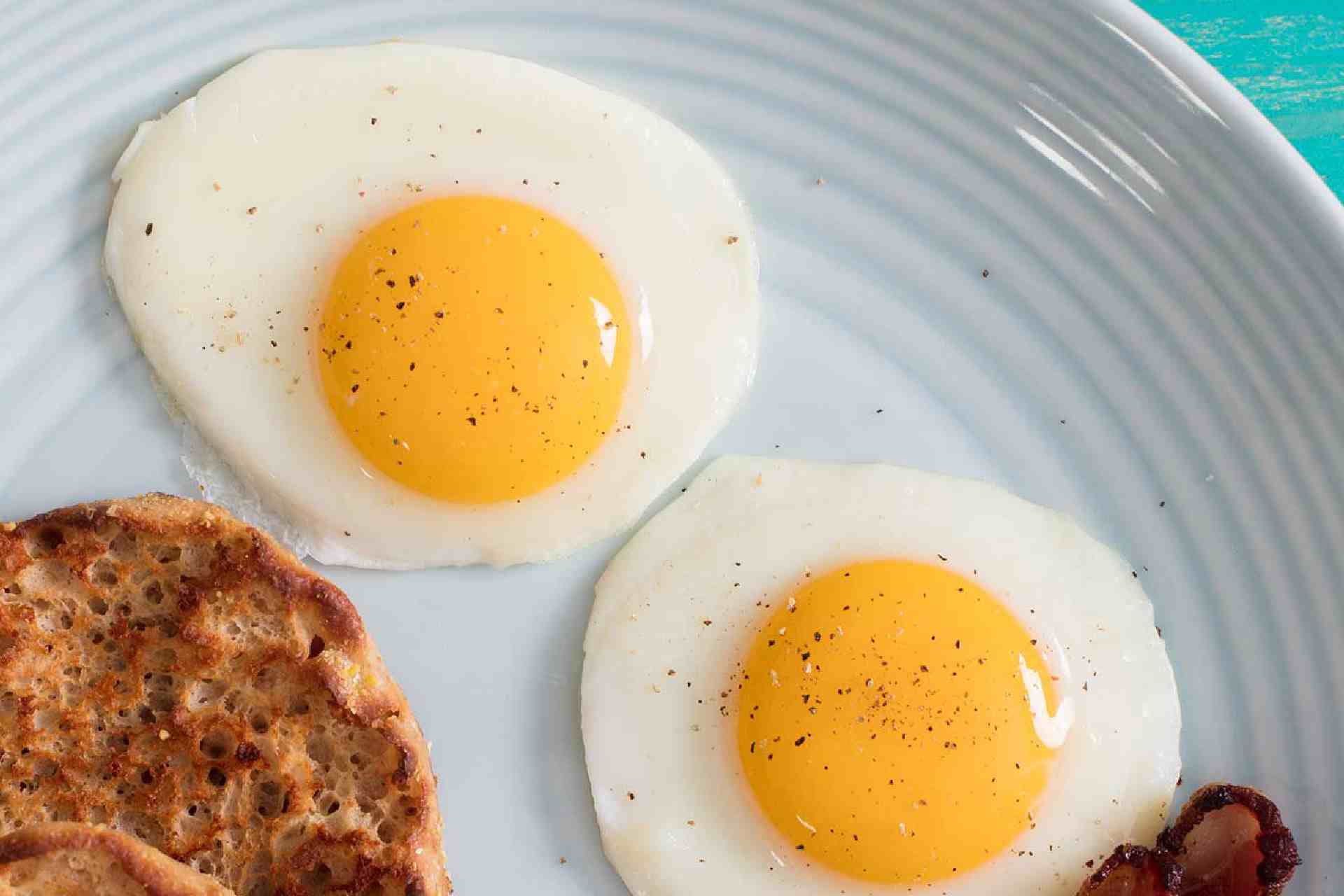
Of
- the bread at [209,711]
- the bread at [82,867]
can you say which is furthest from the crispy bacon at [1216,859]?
the bread at [82,867]

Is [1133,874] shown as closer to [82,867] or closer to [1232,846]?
[1232,846]

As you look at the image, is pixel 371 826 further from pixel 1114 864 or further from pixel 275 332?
pixel 1114 864

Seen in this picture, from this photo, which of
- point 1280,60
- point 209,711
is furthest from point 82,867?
point 1280,60

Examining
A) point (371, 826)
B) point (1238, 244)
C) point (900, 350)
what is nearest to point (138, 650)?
point (371, 826)

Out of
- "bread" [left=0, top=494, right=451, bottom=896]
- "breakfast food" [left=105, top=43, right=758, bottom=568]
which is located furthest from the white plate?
"bread" [left=0, top=494, right=451, bottom=896]

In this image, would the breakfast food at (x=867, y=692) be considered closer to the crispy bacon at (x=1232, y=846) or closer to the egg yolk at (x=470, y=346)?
the crispy bacon at (x=1232, y=846)

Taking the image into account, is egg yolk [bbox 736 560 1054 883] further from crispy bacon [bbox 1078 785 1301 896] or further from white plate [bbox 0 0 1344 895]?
white plate [bbox 0 0 1344 895]
